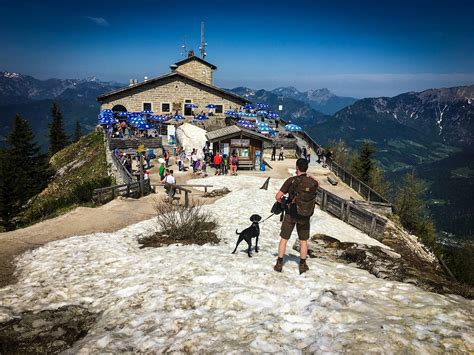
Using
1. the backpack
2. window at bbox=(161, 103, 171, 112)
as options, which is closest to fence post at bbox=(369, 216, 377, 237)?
the backpack

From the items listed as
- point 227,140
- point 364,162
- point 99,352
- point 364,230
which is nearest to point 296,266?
point 99,352

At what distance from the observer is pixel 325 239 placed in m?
11.5

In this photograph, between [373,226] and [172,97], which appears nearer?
[373,226]

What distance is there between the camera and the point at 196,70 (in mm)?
57594

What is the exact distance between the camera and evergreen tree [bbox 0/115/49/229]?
29891mm

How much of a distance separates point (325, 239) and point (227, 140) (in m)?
19.4

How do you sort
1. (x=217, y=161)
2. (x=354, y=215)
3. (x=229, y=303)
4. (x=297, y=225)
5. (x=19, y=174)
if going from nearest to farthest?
(x=229, y=303), (x=297, y=225), (x=354, y=215), (x=217, y=161), (x=19, y=174)

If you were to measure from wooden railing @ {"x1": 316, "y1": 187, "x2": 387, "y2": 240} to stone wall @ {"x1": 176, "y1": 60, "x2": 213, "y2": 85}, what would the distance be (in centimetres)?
4318

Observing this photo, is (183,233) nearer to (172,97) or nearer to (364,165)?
(172,97)

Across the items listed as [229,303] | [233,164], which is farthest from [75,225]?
[233,164]

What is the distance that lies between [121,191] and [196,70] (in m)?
42.2

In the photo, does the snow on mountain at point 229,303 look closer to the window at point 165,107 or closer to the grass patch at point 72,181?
the grass patch at point 72,181

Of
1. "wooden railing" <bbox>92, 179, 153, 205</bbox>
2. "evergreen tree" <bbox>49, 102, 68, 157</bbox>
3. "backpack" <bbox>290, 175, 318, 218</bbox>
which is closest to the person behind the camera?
"backpack" <bbox>290, 175, 318, 218</bbox>

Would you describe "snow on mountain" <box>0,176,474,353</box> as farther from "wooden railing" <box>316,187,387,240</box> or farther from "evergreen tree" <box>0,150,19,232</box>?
"evergreen tree" <box>0,150,19,232</box>
